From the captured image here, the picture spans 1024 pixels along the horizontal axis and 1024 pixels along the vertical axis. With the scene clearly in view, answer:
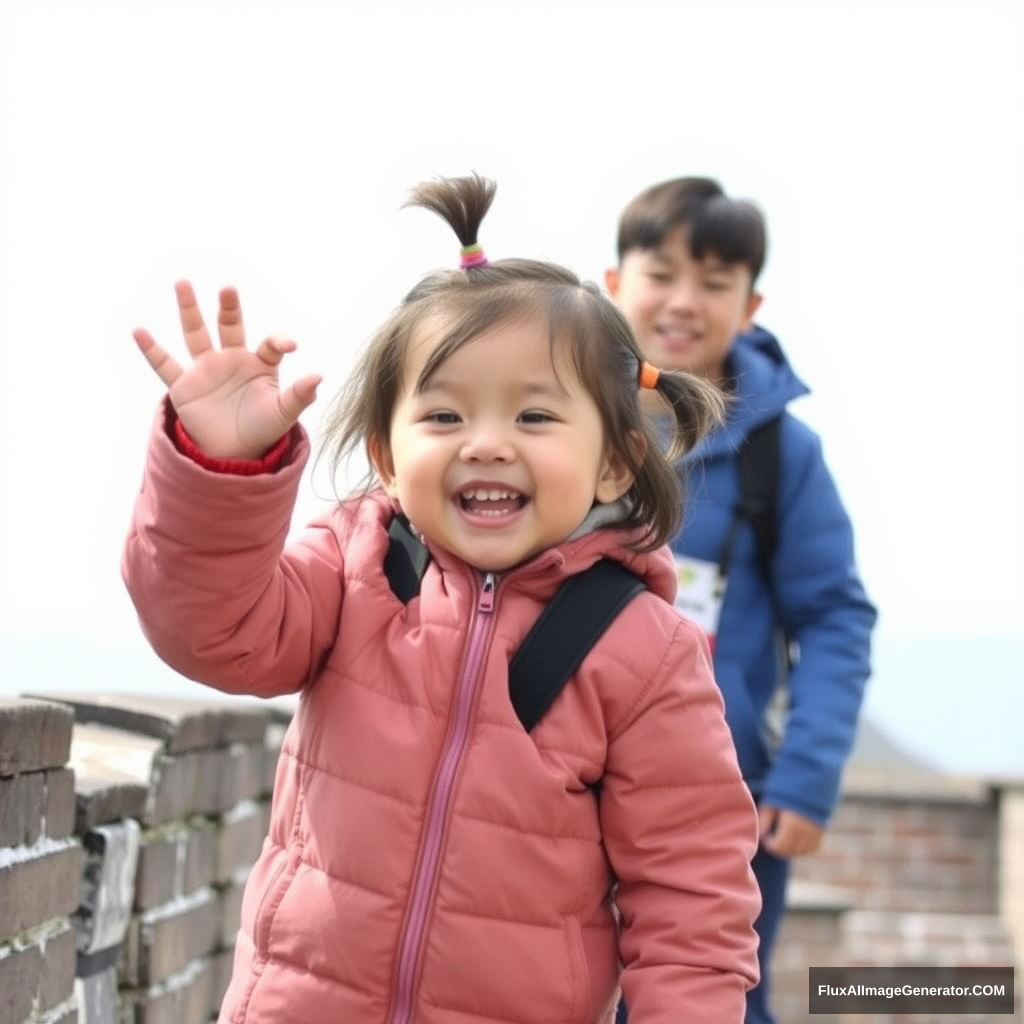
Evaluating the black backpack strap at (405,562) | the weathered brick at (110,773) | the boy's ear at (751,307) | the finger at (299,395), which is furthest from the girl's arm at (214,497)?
the boy's ear at (751,307)

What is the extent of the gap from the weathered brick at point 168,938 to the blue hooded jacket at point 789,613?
1.09m

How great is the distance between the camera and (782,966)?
8.59m

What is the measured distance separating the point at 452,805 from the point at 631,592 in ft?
1.29

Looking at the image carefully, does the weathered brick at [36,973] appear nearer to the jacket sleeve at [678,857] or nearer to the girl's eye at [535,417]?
the jacket sleeve at [678,857]

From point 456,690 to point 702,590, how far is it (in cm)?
153

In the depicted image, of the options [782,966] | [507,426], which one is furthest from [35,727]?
[782,966]

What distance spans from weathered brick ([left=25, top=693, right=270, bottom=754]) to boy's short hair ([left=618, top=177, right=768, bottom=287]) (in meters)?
1.37

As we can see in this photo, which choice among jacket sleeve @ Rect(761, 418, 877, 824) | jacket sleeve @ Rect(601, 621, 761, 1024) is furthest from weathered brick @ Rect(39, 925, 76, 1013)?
jacket sleeve @ Rect(761, 418, 877, 824)

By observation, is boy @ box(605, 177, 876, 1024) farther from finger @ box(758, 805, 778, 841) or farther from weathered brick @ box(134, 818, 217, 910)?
weathered brick @ box(134, 818, 217, 910)

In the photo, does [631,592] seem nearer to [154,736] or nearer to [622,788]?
[622,788]

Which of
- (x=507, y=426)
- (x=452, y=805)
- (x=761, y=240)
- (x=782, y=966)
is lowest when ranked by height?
(x=782, y=966)

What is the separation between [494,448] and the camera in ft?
8.40

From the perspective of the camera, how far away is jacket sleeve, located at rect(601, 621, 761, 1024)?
2.52m

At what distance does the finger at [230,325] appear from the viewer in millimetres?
2416
